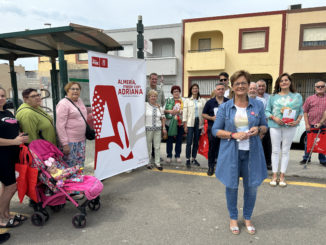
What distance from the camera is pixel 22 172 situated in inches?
109

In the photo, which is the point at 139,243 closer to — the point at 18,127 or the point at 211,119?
the point at 18,127

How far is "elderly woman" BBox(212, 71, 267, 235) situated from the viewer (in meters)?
2.61

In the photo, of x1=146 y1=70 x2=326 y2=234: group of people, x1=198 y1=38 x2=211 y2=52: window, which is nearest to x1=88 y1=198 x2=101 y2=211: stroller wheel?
x1=146 y1=70 x2=326 y2=234: group of people

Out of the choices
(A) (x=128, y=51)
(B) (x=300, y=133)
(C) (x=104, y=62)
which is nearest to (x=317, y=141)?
(B) (x=300, y=133)

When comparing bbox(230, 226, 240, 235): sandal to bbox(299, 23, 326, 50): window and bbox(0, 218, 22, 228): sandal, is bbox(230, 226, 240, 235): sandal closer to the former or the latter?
bbox(0, 218, 22, 228): sandal

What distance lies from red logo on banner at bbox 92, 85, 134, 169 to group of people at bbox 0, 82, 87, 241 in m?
0.23

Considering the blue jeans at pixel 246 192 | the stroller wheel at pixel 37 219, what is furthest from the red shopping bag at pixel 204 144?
the stroller wheel at pixel 37 219

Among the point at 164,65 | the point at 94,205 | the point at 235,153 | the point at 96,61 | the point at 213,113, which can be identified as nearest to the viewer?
A: the point at 235,153

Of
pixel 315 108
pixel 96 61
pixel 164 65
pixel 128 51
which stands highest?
pixel 128 51

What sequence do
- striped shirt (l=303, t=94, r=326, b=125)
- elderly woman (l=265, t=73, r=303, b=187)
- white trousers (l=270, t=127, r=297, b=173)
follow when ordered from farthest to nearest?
1. striped shirt (l=303, t=94, r=326, b=125)
2. white trousers (l=270, t=127, r=297, b=173)
3. elderly woman (l=265, t=73, r=303, b=187)

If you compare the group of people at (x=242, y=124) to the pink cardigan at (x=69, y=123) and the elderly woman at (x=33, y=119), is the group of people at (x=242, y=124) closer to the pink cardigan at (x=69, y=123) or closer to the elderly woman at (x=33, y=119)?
the pink cardigan at (x=69, y=123)

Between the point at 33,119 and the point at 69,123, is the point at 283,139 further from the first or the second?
the point at 33,119

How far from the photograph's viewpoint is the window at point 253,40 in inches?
578

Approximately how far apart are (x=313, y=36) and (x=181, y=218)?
15.6 meters
